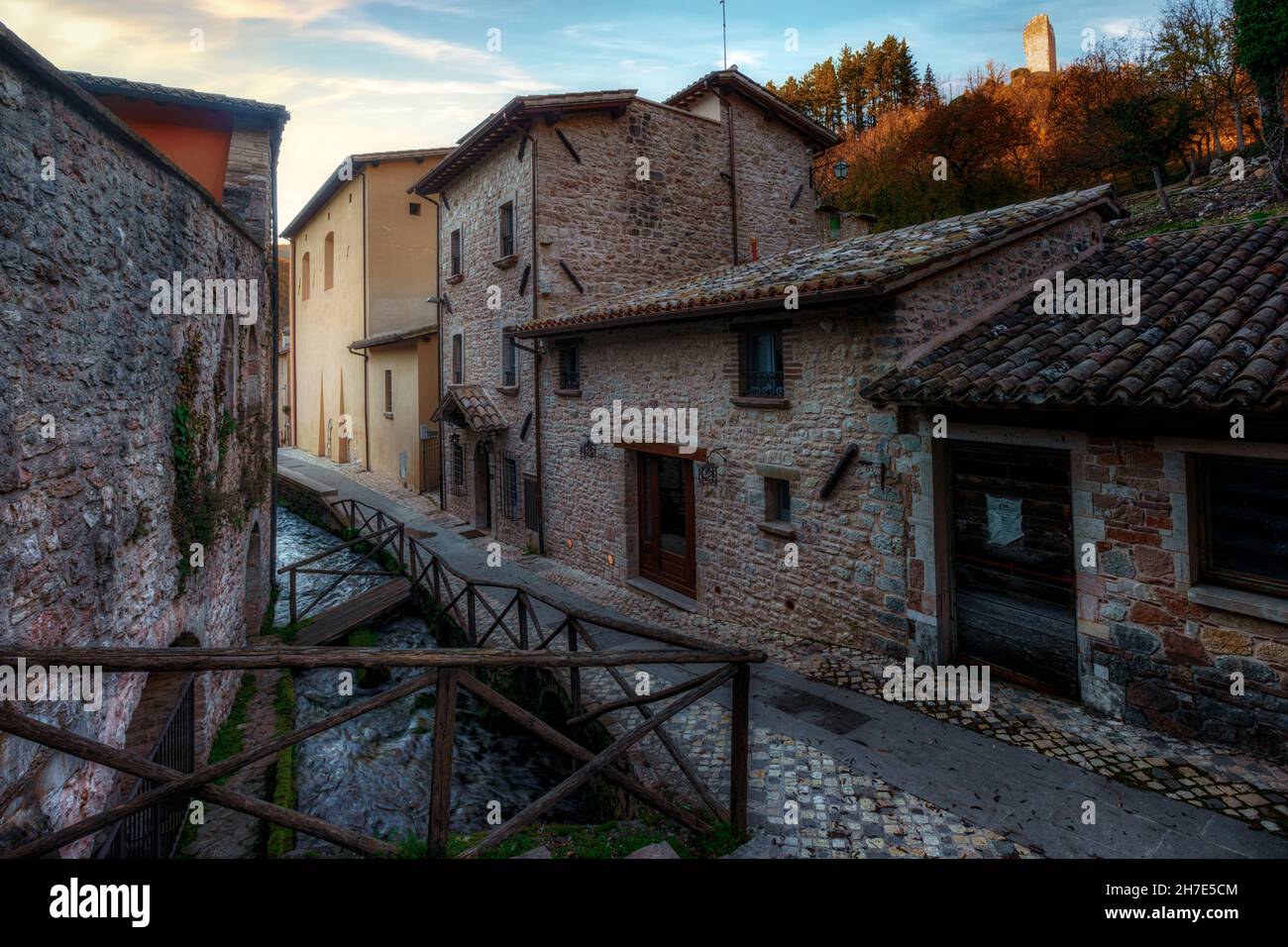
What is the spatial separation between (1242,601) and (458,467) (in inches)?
612

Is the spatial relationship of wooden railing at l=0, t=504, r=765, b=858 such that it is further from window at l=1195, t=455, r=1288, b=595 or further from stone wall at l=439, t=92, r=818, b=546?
stone wall at l=439, t=92, r=818, b=546

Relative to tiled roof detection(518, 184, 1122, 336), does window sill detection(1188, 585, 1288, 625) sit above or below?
below

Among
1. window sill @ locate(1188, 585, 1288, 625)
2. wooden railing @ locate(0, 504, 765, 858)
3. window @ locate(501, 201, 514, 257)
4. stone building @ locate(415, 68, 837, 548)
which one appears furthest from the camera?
window @ locate(501, 201, 514, 257)

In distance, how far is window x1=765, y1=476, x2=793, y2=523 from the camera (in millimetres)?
8984

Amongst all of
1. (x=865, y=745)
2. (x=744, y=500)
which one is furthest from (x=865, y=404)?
(x=865, y=745)

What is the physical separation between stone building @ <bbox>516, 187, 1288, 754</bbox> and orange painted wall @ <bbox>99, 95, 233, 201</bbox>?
560 cm

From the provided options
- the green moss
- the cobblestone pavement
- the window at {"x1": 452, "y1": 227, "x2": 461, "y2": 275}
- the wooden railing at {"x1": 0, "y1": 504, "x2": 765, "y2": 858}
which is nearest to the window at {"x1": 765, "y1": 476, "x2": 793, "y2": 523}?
the cobblestone pavement

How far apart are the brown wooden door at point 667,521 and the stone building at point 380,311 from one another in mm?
10181

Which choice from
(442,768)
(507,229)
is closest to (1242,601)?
(442,768)

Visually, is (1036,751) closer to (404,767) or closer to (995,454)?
(995,454)

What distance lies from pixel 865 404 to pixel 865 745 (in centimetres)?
350

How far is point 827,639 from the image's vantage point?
827 centimetres

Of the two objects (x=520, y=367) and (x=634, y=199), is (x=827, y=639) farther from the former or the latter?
(x=634, y=199)

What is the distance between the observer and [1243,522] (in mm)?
5355
